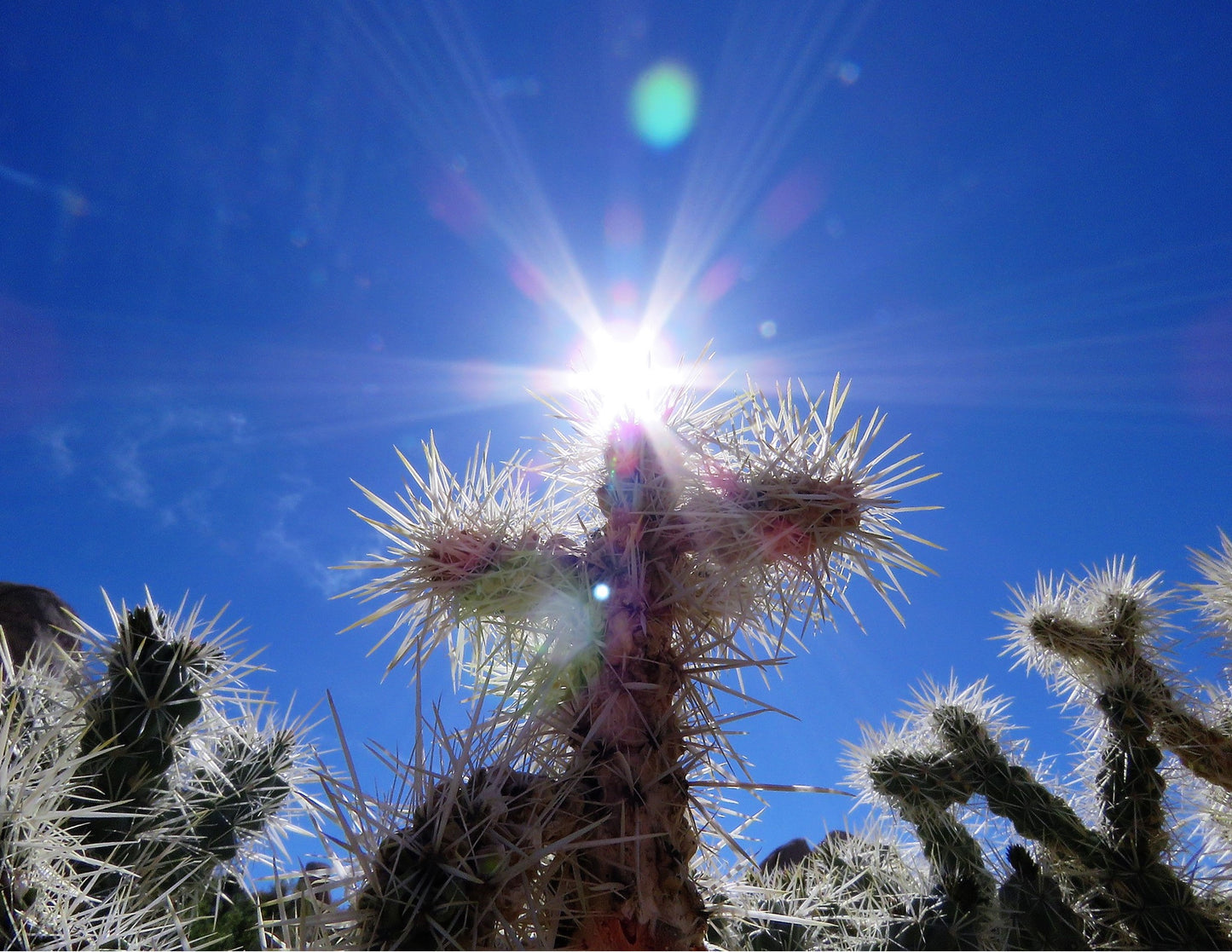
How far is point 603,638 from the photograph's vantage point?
171 centimetres

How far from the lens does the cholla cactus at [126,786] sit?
1.19 m

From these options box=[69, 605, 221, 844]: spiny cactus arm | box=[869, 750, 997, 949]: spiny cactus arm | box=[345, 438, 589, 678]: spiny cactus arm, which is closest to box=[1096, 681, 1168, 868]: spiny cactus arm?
box=[869, 750, 997, 949]: spiny cactus arm

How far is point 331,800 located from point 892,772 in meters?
3.11

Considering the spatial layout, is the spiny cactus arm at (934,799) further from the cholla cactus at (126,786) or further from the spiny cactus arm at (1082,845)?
the cholla cactus at (126,786)

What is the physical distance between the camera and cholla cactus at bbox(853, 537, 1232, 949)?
3.01 meters

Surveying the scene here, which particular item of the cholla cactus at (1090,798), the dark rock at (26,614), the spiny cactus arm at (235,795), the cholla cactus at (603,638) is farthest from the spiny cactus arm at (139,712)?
the dark rock at (26,614)

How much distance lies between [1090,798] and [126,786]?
14.6ft

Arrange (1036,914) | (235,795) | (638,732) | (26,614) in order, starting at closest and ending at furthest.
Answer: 1. (638,732)
2. (235,795)
3. (1036,914)
4. (26,614)

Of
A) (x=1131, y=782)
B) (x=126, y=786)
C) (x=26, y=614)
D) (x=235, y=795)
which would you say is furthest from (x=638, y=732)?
(x=26, y=614)

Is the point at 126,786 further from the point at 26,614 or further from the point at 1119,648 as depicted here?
the point at 26,614

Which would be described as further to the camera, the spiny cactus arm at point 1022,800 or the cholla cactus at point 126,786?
the spiny cactus arm at point 1022,800

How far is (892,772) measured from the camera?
11.4 feet

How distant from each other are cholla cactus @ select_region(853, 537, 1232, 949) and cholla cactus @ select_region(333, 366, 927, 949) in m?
2.01

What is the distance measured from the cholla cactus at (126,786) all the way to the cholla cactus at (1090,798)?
2.81 metres
